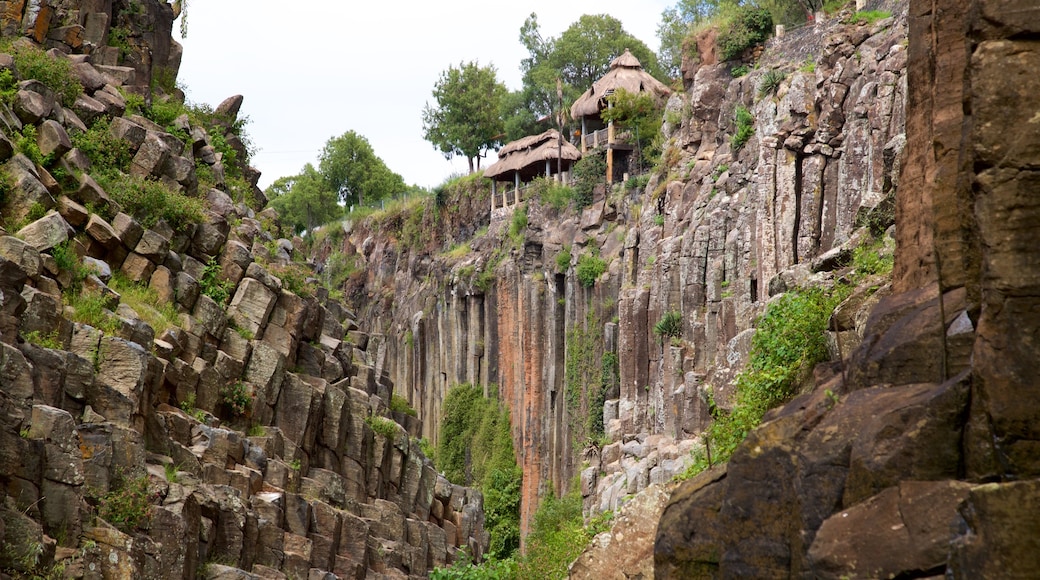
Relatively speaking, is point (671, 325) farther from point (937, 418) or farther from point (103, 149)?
point (937, 418)

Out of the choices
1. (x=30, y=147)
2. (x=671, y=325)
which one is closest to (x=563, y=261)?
(x=671, y=325)

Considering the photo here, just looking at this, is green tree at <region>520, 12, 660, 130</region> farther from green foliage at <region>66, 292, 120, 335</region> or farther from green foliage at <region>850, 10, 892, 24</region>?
green foliage at <region>66, 292, 120, 335</region>

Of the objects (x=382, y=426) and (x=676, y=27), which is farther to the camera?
(x=676, y=27)

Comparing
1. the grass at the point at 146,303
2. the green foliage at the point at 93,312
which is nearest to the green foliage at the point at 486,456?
the grass at the point at 146,303

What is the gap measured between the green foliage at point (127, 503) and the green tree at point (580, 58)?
60997 mm

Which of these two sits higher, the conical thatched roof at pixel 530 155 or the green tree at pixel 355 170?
the green tree at pixel 355 170

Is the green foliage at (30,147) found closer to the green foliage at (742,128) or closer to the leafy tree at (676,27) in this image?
the green foliage at (742,128)

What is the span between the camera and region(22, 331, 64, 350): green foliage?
67.9 feet

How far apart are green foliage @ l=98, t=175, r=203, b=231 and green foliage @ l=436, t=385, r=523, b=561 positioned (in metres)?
28.9

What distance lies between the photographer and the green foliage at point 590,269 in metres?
52.2

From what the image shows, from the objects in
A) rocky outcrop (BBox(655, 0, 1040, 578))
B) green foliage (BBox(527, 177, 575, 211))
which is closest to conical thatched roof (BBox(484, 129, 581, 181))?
green foliage (BBox(527, 177, 575, 211))

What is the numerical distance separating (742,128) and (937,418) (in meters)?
32.8

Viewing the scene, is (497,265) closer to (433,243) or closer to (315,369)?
(433,243)

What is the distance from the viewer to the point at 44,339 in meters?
21.2
